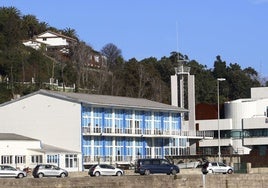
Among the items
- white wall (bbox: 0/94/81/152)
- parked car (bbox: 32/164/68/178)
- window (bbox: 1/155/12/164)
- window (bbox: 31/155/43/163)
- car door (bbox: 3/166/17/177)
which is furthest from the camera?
white wall (bbox: 0/94/81/152)

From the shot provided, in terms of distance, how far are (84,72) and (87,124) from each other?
49932 mm

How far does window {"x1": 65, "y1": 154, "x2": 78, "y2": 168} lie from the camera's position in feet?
326

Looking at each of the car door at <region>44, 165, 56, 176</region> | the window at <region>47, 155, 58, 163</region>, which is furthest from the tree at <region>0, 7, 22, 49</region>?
the car door at <region>44, 165, 56, 176</region>

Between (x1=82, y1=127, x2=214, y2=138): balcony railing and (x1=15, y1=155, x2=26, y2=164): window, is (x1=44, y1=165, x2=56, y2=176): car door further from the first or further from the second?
(x1=82, y1=127, x2=214, y2=138): balcony railing

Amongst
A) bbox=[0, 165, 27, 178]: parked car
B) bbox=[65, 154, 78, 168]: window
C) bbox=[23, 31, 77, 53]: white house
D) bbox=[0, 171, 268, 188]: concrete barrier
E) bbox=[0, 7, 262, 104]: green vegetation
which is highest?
bbox=[23, 31, 77, 53]: white house

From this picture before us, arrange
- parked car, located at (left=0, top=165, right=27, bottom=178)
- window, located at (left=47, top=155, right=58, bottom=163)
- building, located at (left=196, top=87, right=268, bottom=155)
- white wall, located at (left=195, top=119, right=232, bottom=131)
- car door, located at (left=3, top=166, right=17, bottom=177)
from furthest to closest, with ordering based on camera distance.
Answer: white wall, located at (left=195, top=119, right=232, bottom=131) < building, located at (left=196, top=87, right=268, bottom=155) < window, located at (left=47, top=155, right=58, bottom=163) < car door, located at (left=3, top=166, right=17, bottom=177) < parked car, located at (left=0, top=165, right=27, bottom=178)

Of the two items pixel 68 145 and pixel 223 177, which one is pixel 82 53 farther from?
pixel 223 177

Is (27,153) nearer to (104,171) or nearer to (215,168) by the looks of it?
(104,171)

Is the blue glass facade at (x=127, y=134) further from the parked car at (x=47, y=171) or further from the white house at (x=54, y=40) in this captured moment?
the white house at (x=54, y=40)

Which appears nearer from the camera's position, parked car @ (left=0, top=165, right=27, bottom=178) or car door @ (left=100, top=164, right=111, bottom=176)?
parked car @ (left=0, top=165, right=27, bottom=178)

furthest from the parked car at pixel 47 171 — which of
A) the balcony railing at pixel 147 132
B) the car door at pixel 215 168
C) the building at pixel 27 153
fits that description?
the balcony railing at pixel 147 132

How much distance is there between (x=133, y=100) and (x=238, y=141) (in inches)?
759

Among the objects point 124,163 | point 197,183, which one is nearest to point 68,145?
point 124,163

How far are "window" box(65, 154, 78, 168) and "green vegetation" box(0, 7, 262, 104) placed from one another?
2762cm
